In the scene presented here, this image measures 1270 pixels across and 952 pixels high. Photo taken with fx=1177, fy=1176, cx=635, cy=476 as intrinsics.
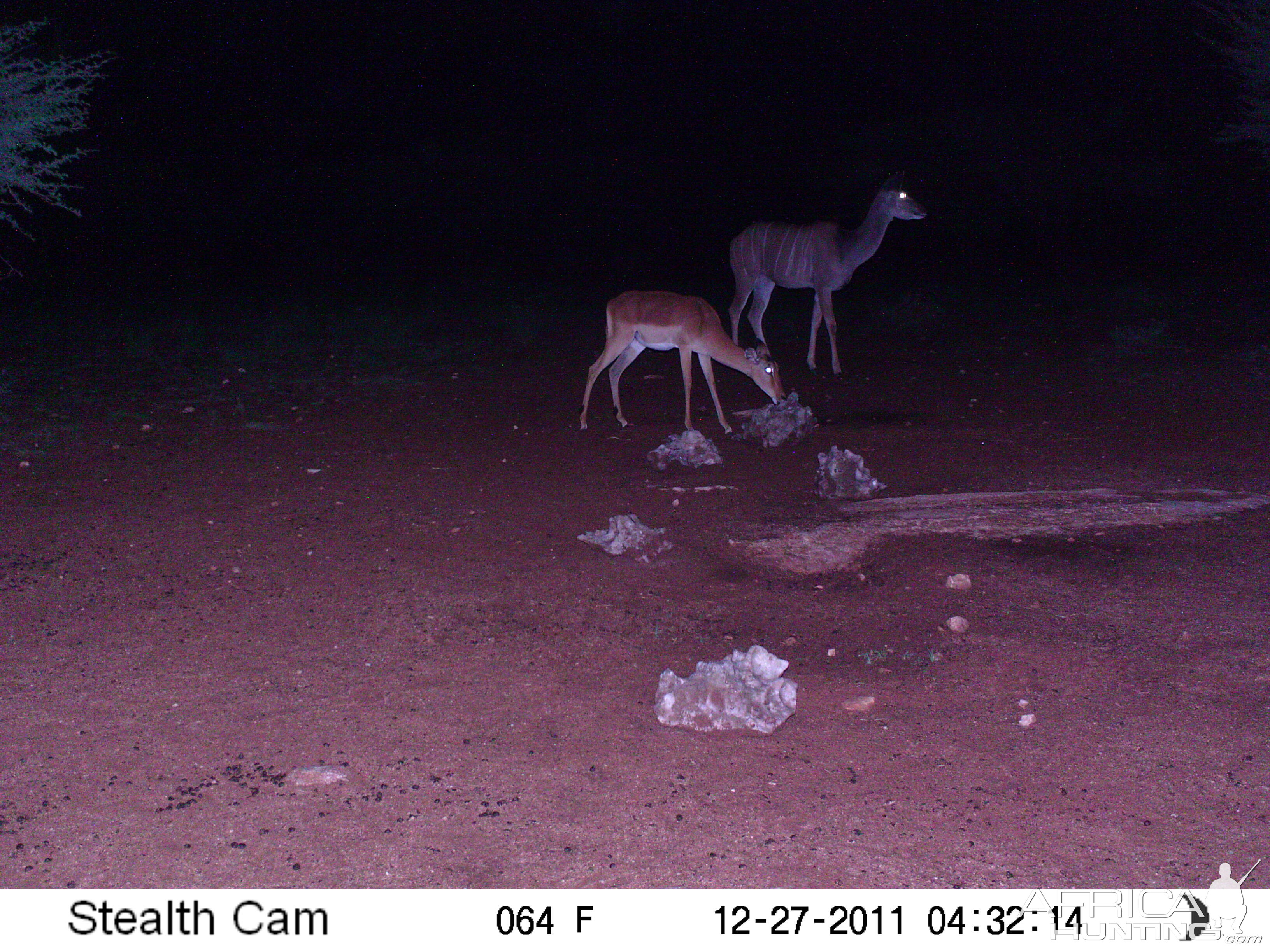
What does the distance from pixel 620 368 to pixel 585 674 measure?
525cm

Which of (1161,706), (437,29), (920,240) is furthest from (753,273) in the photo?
(437,29)

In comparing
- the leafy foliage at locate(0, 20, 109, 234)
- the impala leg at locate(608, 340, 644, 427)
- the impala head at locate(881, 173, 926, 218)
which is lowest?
the impala leg at locate(608, 340, 644, 427)

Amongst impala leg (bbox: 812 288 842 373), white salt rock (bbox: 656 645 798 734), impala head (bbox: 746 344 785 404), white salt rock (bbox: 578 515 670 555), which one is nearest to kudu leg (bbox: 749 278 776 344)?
impala leg (bbox: 812 288 842 373)

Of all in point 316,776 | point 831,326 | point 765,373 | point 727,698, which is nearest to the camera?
point 316,776

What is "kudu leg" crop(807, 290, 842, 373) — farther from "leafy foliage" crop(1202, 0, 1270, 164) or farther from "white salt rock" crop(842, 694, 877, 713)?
"white salt rock" crop(842, 694, 877, 713)

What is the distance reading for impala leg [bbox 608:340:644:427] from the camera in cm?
941

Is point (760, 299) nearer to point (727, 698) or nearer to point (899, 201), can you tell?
point (899, 201)

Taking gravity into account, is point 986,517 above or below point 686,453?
below

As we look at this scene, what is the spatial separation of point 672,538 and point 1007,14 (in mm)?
24373

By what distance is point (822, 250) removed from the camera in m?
12.0

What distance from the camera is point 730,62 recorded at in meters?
27.5

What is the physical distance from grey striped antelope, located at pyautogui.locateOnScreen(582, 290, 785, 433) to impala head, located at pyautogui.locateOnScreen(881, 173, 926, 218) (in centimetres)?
349

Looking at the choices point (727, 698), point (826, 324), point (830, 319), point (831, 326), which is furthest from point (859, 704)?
point (826, 324)
